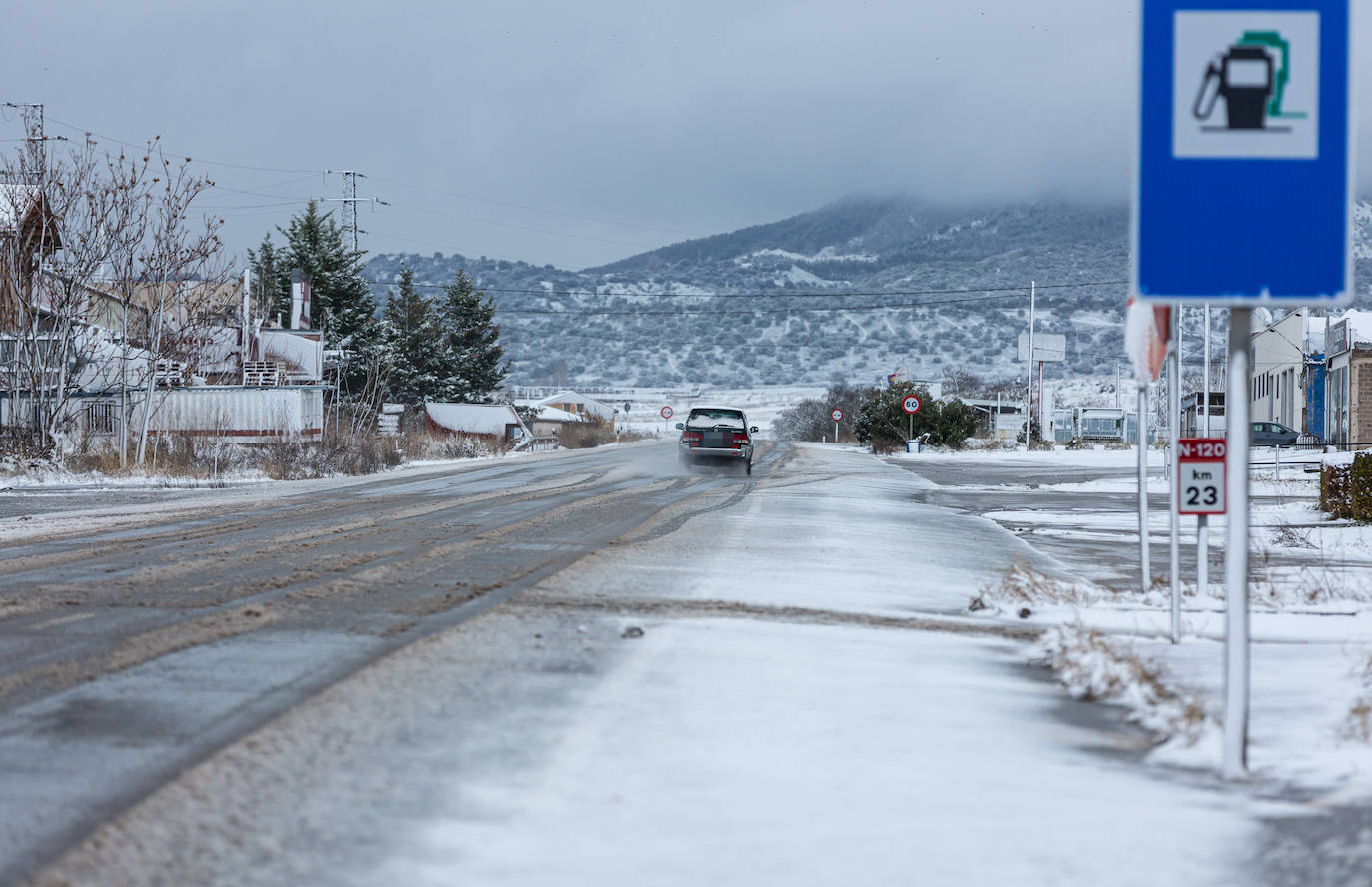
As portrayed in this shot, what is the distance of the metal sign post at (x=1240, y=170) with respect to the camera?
4.39m

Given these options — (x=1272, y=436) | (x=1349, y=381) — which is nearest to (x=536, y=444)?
(x=1272, y=436)

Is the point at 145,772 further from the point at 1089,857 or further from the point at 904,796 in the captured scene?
the point at 1089,857

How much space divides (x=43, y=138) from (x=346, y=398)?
31321 millimetres

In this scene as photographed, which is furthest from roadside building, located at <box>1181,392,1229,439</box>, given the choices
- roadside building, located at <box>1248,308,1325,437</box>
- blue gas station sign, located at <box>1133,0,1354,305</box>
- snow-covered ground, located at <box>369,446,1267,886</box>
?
blue gas station sign, located at <box>1133,0,1354,305</box>

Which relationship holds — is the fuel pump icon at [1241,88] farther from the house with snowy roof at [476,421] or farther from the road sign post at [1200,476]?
the house with snowy roof at [476,421]

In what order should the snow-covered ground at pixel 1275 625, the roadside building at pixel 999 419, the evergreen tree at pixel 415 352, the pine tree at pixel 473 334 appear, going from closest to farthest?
the snow-covered ground at pixel 1275 625, the evergreen tree at pixel 415 352, the pine tree at pixel 473 334, the roadside building at pixel 999 419

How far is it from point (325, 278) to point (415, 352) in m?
11.5

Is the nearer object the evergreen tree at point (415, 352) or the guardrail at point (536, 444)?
the guardrail at point (536, 444)

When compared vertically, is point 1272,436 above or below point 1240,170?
below

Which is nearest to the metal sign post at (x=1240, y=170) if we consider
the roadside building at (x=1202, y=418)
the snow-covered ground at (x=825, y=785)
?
the snow-covered ground at (x=825, y=785)

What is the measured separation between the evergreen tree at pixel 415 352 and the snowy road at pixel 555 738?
205 feet

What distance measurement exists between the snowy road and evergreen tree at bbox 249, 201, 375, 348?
5445 centimetres

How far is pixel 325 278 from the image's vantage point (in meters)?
62.6

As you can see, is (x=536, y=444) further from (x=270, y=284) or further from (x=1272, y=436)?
(x=1272, y=436)
